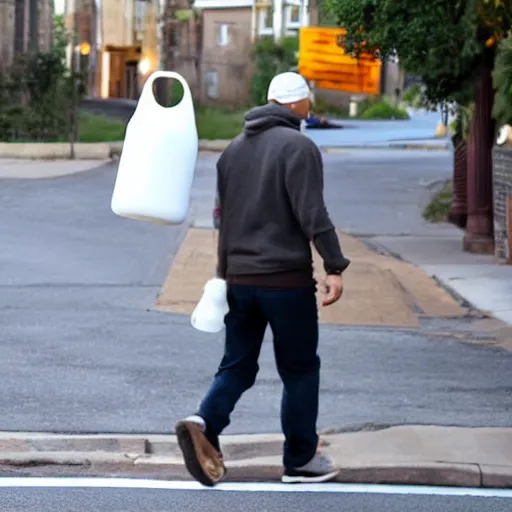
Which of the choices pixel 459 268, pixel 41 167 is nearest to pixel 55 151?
pixel 41 167

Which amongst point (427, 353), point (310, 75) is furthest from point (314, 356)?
point (310, 75)

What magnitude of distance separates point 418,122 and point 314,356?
5399cm

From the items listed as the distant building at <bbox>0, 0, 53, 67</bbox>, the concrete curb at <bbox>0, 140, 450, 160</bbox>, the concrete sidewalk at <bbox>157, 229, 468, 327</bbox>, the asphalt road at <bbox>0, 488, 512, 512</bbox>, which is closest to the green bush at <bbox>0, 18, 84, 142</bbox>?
the concrete curb at <bbox>0, 140, 450, 160</bbox>

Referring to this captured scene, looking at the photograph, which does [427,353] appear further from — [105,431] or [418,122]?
[418,122]

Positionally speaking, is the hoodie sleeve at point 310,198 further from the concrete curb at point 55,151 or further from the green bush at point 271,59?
the green bush at point 271,59

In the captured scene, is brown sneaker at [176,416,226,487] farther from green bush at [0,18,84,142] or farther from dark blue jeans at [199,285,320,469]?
green bush at [0,18,84,142]

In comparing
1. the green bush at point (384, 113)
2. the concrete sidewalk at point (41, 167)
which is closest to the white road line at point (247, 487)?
the concrete sidewalk at point (41, 167)

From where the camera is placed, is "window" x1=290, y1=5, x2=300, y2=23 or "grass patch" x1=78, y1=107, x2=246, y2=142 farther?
"window" x1=290, y1=5, x2=300, y2=23

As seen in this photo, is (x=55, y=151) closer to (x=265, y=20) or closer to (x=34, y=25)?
(x=34, y=25)

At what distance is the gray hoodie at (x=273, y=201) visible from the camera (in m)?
6.84

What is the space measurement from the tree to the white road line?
1025cm

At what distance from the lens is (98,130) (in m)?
39.2

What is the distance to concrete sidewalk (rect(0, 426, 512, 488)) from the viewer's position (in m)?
7.34

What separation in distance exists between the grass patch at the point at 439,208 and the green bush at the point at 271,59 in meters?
41.6
